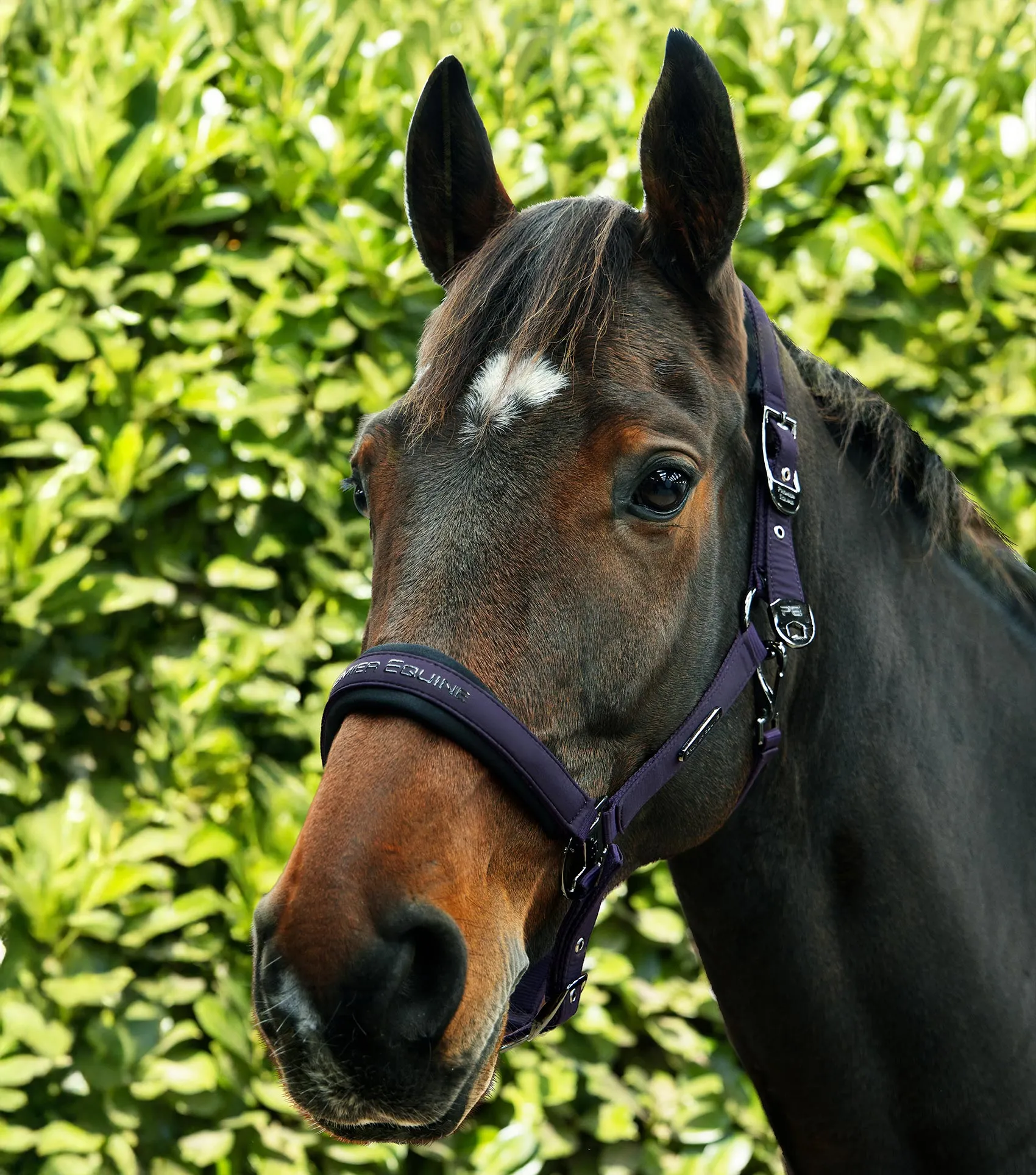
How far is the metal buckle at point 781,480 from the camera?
A: 1.77 m

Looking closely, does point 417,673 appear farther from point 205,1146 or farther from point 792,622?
point 205,1146

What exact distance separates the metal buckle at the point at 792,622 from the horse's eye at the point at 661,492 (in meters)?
0.27

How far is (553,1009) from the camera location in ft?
5.35

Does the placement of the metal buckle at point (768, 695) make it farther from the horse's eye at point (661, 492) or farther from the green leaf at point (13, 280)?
the green leaf at point (13, 280)

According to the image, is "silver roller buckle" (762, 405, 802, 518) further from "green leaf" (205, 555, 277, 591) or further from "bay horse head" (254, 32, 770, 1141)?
"green leaf" (205, 555, 277, 591)

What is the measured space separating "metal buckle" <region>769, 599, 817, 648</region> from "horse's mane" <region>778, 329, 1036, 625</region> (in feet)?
1.22

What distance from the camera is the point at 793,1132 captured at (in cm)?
187

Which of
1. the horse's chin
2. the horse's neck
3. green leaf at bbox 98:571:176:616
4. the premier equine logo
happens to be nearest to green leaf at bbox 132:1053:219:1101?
green leaf at bbox 98:571:176:616

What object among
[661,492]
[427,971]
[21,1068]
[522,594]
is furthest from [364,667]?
[21,1068]

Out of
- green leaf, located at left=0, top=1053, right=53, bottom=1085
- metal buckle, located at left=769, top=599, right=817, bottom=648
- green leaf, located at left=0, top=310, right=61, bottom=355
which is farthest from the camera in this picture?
green leaf, located at left=0, top=310, right=61, bottom=355

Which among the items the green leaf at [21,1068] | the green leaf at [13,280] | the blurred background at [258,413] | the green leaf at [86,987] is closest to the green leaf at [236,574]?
the blurred background at [258,413]

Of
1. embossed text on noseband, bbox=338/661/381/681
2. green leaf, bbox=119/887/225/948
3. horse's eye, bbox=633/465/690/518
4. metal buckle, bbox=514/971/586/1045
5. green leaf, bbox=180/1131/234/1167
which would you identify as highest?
horse's eye, bbox=633/465/690/518

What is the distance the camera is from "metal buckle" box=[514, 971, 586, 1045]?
5.25 feet

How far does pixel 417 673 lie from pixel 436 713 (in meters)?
0.05
